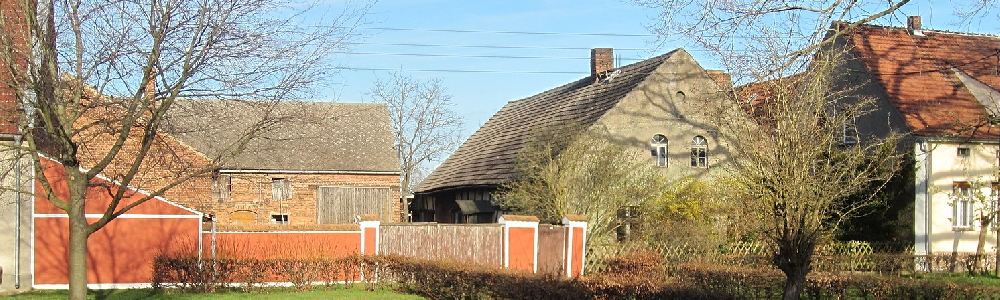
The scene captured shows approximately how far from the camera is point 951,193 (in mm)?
27078

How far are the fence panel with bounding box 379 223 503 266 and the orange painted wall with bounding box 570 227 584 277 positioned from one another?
5.47ft

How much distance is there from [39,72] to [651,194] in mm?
16876

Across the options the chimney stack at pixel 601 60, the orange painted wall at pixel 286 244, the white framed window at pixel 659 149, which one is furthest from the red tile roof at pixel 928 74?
the orange painted wall at pixel 286 244

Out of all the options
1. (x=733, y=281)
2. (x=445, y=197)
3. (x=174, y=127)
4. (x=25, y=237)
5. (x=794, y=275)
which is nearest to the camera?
(x=794, y=275)

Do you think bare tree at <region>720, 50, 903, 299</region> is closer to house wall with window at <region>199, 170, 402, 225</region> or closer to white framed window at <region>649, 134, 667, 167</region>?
white framed window at <region>649, 134, 667, 167</region>

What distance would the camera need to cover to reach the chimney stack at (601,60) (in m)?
35.7

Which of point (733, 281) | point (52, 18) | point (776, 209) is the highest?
point (52, 18)

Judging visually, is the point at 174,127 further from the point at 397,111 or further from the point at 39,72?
the point at 397,111

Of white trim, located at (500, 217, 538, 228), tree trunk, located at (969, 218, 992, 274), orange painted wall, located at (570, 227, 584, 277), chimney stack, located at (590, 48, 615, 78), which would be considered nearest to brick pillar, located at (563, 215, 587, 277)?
orange painted wall, located at (570, 227, 584, 277)

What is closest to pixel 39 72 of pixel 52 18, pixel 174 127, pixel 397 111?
pixel 52 18

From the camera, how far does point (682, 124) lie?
99.1ft

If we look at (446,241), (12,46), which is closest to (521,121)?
(446,241)

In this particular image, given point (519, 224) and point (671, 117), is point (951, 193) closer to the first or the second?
point (671, 117)

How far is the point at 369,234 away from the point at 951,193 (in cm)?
1639
